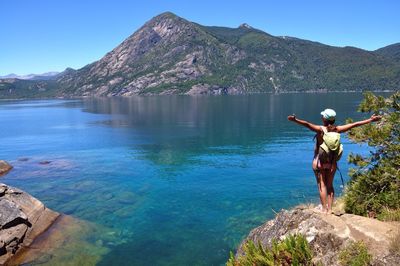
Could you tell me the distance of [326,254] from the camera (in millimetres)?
11844

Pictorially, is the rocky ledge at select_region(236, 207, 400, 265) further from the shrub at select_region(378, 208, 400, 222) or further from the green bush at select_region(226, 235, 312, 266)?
the shrub at select_region(378, 208, 400, 222)

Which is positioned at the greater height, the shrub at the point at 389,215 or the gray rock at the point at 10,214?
the shrub at the point at 389,215

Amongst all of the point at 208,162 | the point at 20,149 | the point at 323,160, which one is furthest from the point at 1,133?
the point at 323,160

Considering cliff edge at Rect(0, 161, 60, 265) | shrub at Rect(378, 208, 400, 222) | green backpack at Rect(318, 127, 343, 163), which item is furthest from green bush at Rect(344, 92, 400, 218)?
cliff edge at Rect(0, 161, 60, 265)

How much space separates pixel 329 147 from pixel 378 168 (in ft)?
19.6

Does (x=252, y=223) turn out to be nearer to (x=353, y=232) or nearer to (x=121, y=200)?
(x=121, y=200)

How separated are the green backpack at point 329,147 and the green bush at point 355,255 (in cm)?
337

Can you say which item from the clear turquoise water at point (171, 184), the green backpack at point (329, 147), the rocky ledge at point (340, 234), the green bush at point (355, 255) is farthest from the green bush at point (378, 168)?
the clear turquoise water at point (171, 184)

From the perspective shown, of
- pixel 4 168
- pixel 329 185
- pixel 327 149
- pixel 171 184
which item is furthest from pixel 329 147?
pixel 4 168

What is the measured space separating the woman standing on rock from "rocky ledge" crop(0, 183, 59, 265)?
22770 millimetres

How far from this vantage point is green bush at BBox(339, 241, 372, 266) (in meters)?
10.7

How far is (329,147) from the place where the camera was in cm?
1312

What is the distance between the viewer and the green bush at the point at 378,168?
15.9m

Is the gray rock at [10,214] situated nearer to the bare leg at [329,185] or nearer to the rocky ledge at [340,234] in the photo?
the rocky ledge at [340,234]
